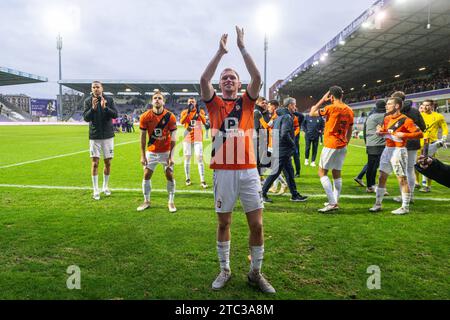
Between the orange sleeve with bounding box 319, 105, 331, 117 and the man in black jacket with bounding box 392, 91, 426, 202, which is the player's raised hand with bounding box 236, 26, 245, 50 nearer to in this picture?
the orange sleeve with bounding box 319, 105, 331, 117

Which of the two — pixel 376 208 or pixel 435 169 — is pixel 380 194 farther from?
pixel 435 169

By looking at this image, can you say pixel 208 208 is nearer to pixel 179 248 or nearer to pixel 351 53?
pixel 179 248

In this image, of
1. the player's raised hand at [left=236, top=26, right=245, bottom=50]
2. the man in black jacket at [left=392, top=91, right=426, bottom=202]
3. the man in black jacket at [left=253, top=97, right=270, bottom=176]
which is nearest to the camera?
the player's raised hand at [left=236, top=26, right=245, bottom=50]

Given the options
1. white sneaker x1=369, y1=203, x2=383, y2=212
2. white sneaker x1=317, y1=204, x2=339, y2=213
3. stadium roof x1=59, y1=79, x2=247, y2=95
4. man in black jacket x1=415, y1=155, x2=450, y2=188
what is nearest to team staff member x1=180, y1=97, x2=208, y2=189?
white sneaker x1=317, y1=204, x2=339, y2=213

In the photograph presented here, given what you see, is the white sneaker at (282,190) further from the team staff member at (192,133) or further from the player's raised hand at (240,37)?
the player's raised hand at (240,37)

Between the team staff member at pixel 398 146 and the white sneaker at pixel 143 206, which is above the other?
the team staff member at pixel 398 146

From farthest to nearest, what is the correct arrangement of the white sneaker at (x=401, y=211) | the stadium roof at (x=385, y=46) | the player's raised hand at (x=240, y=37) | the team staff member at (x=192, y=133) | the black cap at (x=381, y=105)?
the stadium roof at (x=385, y=46), the team staff member at (x=192, y=133), the black cap at (x=381, y=105), the white sneaker at (x=401, y=211), the player's raised hand at (x=240, y=37)

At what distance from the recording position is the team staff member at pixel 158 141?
6082 mm

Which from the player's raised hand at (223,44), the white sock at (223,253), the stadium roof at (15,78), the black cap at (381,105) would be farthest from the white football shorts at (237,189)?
the stadium roof at (15,78)

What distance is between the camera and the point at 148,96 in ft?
240

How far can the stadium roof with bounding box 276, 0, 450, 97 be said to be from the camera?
21406mm

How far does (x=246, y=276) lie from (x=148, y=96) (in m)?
73.4

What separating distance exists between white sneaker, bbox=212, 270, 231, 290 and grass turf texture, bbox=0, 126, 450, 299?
0.06 m

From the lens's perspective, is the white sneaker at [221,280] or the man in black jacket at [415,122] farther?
the man in black jacket at [415,122]
